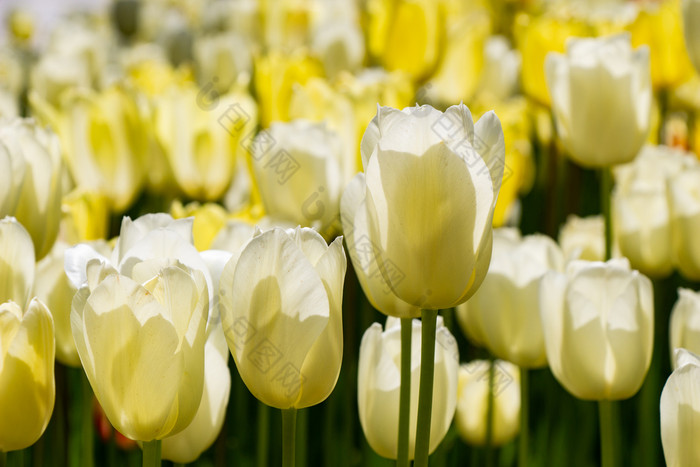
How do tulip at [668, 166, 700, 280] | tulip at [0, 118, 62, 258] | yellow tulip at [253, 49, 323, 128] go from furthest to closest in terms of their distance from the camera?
yellow tulip at [253, 49, 323, 128]
tulip at [668, 166, 700, 280]
tulip at [0, 118, 62, 258]

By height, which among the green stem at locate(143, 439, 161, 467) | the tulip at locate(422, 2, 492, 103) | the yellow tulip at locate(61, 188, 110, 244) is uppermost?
the tulip at locate(422, 2, 492, 103)

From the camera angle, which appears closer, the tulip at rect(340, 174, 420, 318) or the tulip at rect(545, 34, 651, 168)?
the tulip at rect(340, 174, 420, 318)

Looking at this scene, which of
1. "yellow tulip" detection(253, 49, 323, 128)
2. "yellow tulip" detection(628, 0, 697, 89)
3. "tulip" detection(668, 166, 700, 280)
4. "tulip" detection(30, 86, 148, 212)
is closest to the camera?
"tulip" detection(668, 166, 700, 280)

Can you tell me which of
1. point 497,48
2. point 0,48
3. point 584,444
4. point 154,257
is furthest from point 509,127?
point 0,48

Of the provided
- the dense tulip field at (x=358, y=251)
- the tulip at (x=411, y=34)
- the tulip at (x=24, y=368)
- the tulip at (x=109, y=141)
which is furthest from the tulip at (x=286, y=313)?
the tulip at (x=411, y=34)

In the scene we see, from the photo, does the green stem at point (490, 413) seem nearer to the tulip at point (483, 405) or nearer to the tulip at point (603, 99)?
the tulip at point (483, 405)

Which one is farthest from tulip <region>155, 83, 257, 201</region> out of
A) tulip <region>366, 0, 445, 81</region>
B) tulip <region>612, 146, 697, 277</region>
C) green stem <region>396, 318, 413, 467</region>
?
green stem <region>396, 318, 413, 467</region>

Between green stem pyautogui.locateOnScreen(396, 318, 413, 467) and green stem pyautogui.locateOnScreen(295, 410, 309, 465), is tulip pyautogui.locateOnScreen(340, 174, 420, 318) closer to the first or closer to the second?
green stem pyautogui.locateOnScreen(396, 318, 413, 467)

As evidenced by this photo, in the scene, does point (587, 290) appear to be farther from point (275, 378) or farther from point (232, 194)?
point (232, 194)
